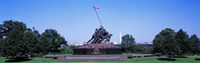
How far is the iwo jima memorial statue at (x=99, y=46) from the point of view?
196 ft

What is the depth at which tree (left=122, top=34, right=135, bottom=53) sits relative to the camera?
9462cm

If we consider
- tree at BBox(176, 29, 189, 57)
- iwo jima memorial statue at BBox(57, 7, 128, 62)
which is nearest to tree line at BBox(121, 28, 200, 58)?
tree at BBox(176, 29, 189, 57)

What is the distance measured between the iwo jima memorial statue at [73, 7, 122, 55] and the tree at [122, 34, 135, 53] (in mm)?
30832

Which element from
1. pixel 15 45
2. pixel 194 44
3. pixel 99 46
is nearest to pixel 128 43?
pixel 194 44

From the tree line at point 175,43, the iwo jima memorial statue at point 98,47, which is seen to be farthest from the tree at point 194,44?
the iwo jima memorial statue at point 98,47

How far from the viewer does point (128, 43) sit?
96312 millimetres

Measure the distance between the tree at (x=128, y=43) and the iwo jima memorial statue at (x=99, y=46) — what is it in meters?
30.8

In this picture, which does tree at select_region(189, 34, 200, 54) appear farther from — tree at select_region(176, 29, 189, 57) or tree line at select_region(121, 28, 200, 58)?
tree at select_region(176, 29, 189, 57)

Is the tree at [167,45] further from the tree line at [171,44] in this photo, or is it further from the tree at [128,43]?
the tree at [128,43]

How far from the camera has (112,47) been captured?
60.2 meters

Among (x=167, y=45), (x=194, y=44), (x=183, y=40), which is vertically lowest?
(x=167, y=45)

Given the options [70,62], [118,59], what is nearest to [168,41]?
[118,59]

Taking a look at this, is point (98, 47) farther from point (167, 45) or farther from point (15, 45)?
point (15, 45)

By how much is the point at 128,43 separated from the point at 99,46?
123 ft
